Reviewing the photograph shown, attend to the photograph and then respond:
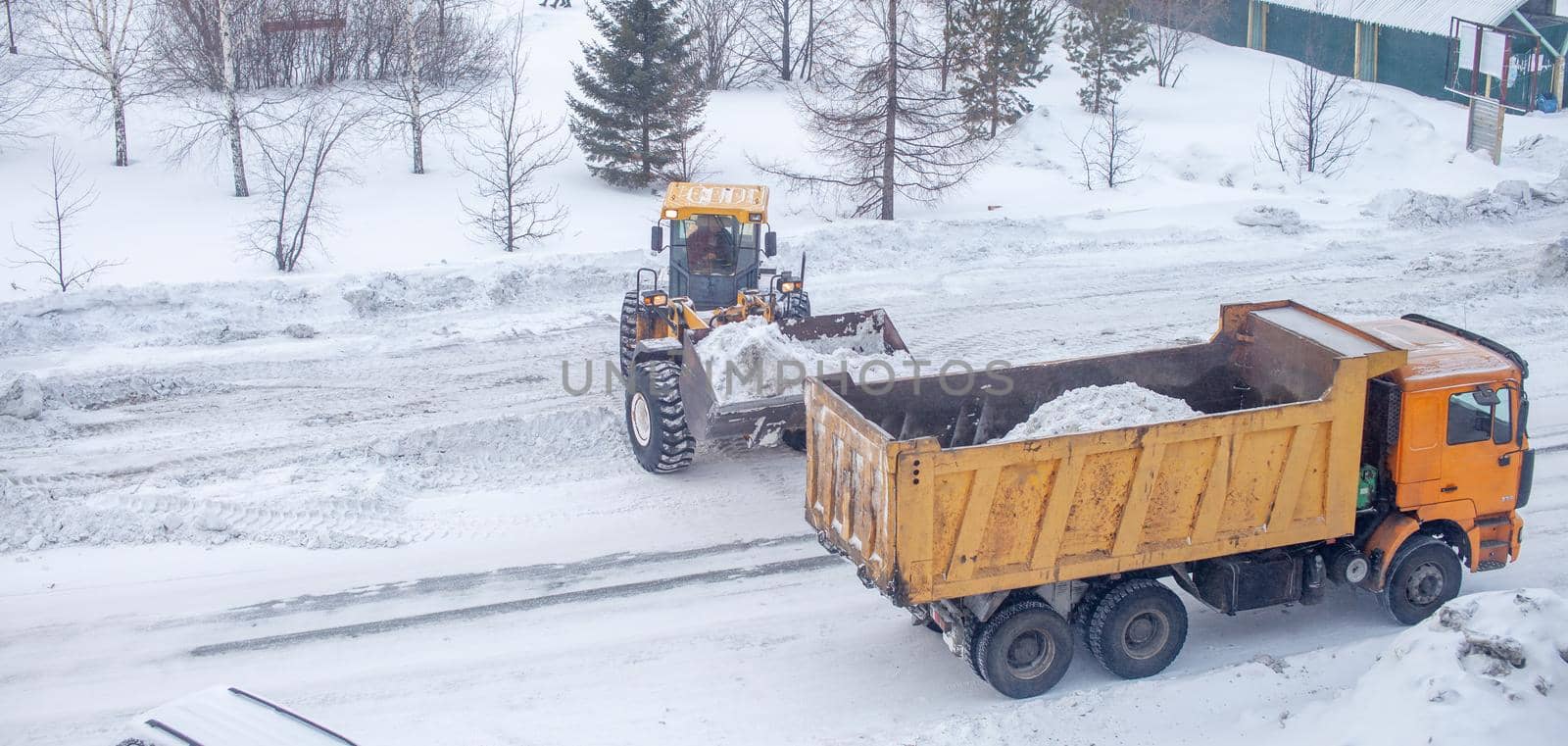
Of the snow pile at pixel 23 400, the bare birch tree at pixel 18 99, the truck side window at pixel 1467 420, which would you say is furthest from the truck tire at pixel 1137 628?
the bare birch tree at pixel 18 99

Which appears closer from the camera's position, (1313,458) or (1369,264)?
(1313,458)

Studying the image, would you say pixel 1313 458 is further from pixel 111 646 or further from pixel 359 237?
pixel 359 237

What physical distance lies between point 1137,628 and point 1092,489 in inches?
45.5

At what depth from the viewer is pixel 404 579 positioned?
9680 millimetres

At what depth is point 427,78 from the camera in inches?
1053

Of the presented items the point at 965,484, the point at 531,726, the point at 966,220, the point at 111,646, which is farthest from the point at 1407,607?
the point at 966,220

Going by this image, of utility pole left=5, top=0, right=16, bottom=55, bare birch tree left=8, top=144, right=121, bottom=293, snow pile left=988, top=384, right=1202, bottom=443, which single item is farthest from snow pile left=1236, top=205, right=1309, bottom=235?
utility pole left=5, top=0, right=16, bottom=55

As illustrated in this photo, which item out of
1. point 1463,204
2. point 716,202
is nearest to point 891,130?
point 716,202

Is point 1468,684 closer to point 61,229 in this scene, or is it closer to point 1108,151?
point 61,229

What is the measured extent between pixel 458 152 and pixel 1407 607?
20.6 m

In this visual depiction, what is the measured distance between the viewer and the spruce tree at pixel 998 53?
85.0 feet

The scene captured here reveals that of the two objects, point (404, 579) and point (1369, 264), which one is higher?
point (1369, 264)

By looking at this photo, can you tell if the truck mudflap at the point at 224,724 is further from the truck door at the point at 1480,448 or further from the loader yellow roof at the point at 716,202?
the loader yellow roof at the point at 716,202

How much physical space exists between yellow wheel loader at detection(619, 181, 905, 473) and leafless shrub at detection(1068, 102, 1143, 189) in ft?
41.8
